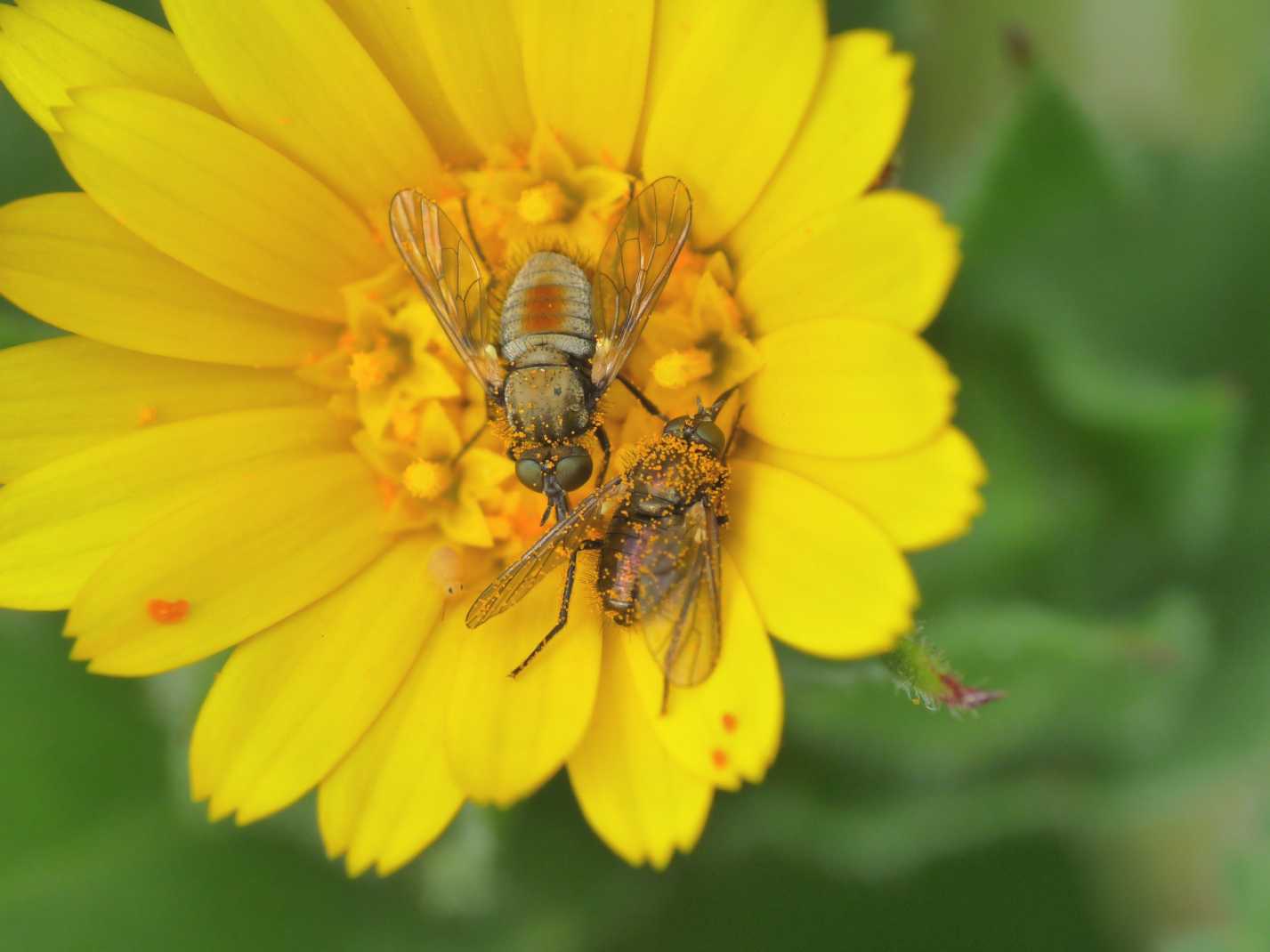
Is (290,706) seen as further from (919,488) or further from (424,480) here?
(919,488)

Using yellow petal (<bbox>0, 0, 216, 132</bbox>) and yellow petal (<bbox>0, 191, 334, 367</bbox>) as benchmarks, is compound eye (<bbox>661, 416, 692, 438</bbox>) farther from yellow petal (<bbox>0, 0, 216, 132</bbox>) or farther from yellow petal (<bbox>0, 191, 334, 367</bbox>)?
yellow petal (<bbox>0, 0, 216, 132</bbox>)

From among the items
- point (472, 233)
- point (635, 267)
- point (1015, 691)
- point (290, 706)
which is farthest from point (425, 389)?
point (1015, 691)

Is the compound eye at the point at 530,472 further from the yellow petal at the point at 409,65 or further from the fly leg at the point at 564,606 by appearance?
the yellow petal at the point at 409,65

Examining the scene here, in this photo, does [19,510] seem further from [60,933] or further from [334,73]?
[60,933]

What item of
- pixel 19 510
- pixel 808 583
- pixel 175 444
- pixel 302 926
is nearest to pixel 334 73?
pixel 175 444

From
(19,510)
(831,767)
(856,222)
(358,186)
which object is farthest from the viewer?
(831,767)

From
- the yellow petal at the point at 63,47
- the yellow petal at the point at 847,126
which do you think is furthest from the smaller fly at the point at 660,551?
the yellow petal at the point at 63,47

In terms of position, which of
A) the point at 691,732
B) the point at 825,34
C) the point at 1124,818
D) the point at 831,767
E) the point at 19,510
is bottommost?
the point at 1124,818

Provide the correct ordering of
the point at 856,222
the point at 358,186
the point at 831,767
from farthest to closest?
the point at 831,767
the point at 358,186
the point at 856,222
